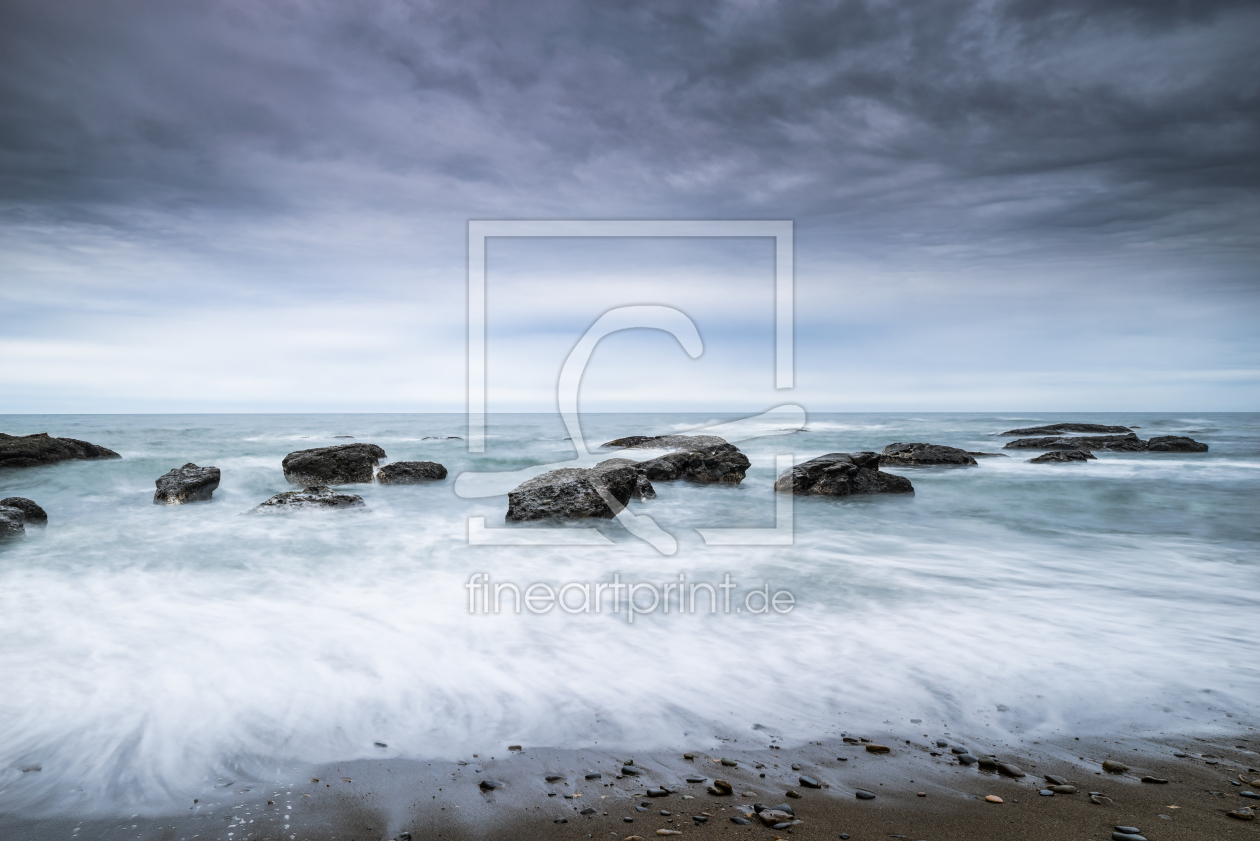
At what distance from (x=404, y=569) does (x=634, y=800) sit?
222 inches

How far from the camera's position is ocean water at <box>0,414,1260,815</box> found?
3943mm

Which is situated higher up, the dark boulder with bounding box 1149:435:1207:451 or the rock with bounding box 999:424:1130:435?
the rock with bounding box 999:424:1130:435

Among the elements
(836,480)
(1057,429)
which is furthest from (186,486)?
(1057,429)

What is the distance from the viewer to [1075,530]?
10711 millimetres

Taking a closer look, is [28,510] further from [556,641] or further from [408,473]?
[556,641]

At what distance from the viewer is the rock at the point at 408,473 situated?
48.0 ft

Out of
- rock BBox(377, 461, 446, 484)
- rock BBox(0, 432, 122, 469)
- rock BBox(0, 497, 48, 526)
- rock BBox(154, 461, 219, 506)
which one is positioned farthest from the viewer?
rock BBox(0, 432, 122, 469)

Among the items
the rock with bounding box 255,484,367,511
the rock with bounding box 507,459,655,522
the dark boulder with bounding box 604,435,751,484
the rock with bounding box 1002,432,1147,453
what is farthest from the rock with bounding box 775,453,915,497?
the rock with bounding box 1002,432,1147,453

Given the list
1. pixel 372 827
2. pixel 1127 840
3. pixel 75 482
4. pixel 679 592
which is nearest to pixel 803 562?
pixel 679 592

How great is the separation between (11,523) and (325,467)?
5.43 meters

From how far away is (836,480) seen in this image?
12992 mm

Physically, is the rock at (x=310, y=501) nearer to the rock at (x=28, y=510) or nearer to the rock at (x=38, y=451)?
the rock at (x=28, y=510)

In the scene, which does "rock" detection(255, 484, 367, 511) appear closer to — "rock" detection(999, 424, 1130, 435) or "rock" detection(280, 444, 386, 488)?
"rock" detection(280, 444, 386, 488)

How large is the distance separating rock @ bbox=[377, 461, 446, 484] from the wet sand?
11.7 meters
